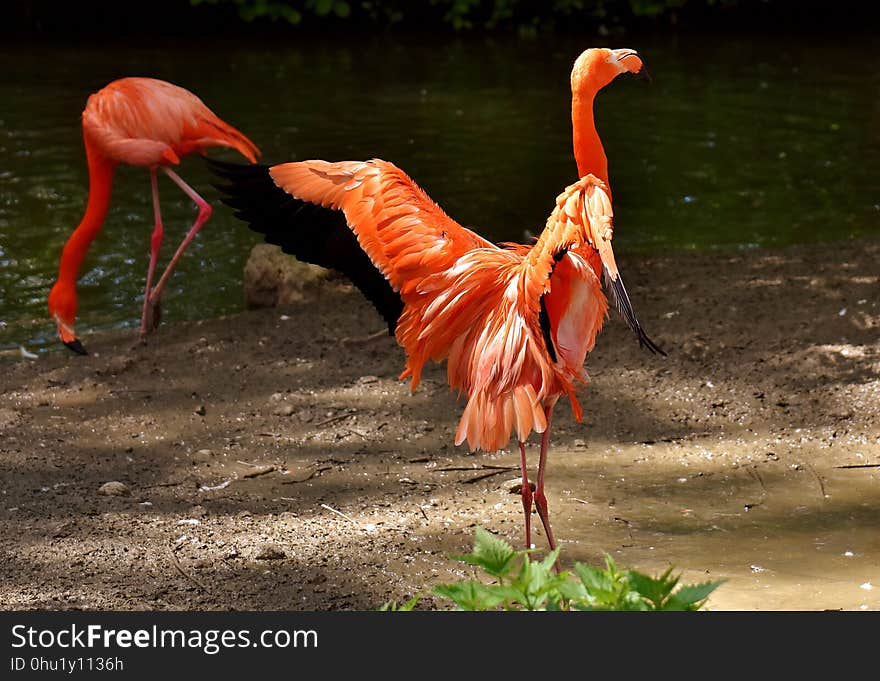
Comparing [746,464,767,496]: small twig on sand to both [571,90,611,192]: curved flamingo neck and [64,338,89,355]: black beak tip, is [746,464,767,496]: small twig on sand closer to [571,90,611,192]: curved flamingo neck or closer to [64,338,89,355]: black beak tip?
[571,90,611,192]: curved flamingo neck

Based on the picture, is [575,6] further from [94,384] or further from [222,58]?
[94,384]

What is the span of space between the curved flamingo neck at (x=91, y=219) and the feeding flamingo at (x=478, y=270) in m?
2.26

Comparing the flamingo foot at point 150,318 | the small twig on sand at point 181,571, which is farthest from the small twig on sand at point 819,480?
the flamingo foot at point 150,318

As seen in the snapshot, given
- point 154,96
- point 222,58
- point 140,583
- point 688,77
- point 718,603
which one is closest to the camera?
point 718,603

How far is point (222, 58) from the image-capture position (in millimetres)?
15633

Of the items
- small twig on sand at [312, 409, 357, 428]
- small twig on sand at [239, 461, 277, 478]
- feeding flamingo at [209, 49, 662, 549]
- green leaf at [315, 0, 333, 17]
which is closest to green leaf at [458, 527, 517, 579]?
feeding flamingo at [209, 49, 662, 549]

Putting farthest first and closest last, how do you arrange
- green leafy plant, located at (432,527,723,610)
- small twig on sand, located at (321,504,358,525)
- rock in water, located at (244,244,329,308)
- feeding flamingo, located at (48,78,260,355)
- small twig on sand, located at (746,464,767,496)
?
rock in water, located at (244,244,329,308), feeding flamingo, located at (48,78,260,355), small twig on sand, located at (746,464,767,496), small twig on sand, located at (321,504,358,525), green leafy plant, located at (432,527,723,610)

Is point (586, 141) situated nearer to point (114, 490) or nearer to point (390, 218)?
point (390, 218)

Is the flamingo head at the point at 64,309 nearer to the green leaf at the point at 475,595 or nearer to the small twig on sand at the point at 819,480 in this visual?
the small twig on sand at the point at 819,480

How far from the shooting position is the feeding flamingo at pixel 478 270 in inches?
124

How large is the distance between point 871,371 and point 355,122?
23.9 feet

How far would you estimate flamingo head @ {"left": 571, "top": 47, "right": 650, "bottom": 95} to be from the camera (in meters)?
3.47

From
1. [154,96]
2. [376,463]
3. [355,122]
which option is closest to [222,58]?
[355,122]

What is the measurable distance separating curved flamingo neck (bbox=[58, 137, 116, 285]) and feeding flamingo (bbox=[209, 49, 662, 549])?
2.26m
